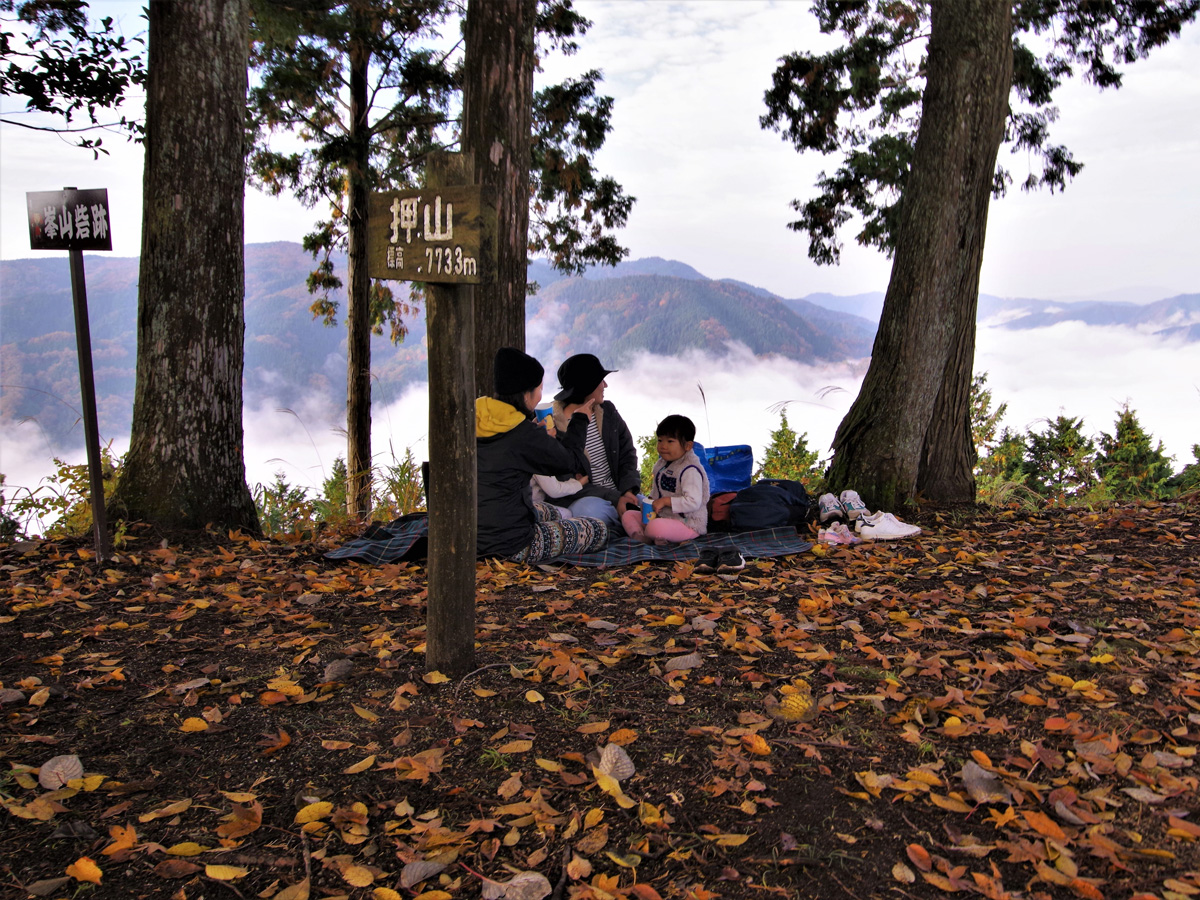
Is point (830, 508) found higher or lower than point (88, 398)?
lower

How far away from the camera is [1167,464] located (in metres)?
10.2

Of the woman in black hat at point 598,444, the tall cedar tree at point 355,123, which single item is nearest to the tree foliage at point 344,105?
the tall cedar tree at point 355,123

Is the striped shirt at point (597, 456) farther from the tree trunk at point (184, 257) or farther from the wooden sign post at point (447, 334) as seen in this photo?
the wooden sign post at point (447, 334)

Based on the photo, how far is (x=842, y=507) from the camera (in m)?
6.54

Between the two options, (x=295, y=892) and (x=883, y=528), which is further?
(x=883, y=528)

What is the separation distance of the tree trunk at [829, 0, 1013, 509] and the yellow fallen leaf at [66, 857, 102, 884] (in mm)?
5829

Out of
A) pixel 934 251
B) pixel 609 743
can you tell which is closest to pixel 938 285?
pixel 934 251

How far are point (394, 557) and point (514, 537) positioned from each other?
0.78 m

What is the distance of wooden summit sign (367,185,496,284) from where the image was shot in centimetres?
306

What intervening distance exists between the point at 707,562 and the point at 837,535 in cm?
134

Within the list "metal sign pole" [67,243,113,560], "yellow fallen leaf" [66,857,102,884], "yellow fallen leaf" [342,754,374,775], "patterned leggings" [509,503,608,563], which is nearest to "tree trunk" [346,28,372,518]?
"metal sign pole" [67,243,113,560]

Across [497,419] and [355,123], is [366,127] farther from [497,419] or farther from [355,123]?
[497,419]

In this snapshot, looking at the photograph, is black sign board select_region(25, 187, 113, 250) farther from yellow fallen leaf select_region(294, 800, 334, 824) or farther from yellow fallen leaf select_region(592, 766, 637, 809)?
yellow fallen leaf select_region(592, 766, 637, 809)

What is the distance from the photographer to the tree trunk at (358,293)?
10.6m
